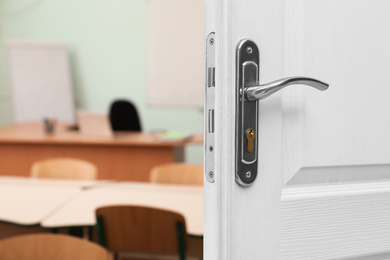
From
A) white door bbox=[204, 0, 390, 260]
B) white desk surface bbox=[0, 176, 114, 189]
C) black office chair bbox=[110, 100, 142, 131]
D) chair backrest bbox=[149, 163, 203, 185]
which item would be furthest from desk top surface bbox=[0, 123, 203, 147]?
white door bbox=[204, 0, 390, 260]

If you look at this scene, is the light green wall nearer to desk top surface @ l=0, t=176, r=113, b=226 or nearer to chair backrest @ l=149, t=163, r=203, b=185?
chair backrest @ l=149, t=163, r=203, b=185

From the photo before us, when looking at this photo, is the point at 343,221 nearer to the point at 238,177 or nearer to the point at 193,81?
the point at 238,177

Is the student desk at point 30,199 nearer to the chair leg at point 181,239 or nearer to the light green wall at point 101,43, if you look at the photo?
the chair leg at point 181,239

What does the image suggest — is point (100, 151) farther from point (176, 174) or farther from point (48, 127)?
point (176, 174)

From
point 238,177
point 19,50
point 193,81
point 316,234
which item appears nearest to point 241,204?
point 238,177

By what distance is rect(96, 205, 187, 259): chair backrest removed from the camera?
191 cm

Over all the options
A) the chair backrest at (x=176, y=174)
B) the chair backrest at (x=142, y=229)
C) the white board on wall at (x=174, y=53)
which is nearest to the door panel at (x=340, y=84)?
the chair backrest at (x=142, y=229)

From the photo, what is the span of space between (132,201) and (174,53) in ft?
12.4

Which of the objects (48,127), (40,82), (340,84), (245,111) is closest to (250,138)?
(245,111)

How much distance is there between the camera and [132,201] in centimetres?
243

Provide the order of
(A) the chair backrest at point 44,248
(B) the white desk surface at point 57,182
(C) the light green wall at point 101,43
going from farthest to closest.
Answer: (C) the light green wall at point 101,43
(B) the white desk surface at point 57,182
(A) the chair backrest at point 44,248

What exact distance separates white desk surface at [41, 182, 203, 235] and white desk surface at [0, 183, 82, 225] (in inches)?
2.2

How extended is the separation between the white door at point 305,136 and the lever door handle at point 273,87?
0.09 ft

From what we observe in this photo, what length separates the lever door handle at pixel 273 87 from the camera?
0.76 meters
